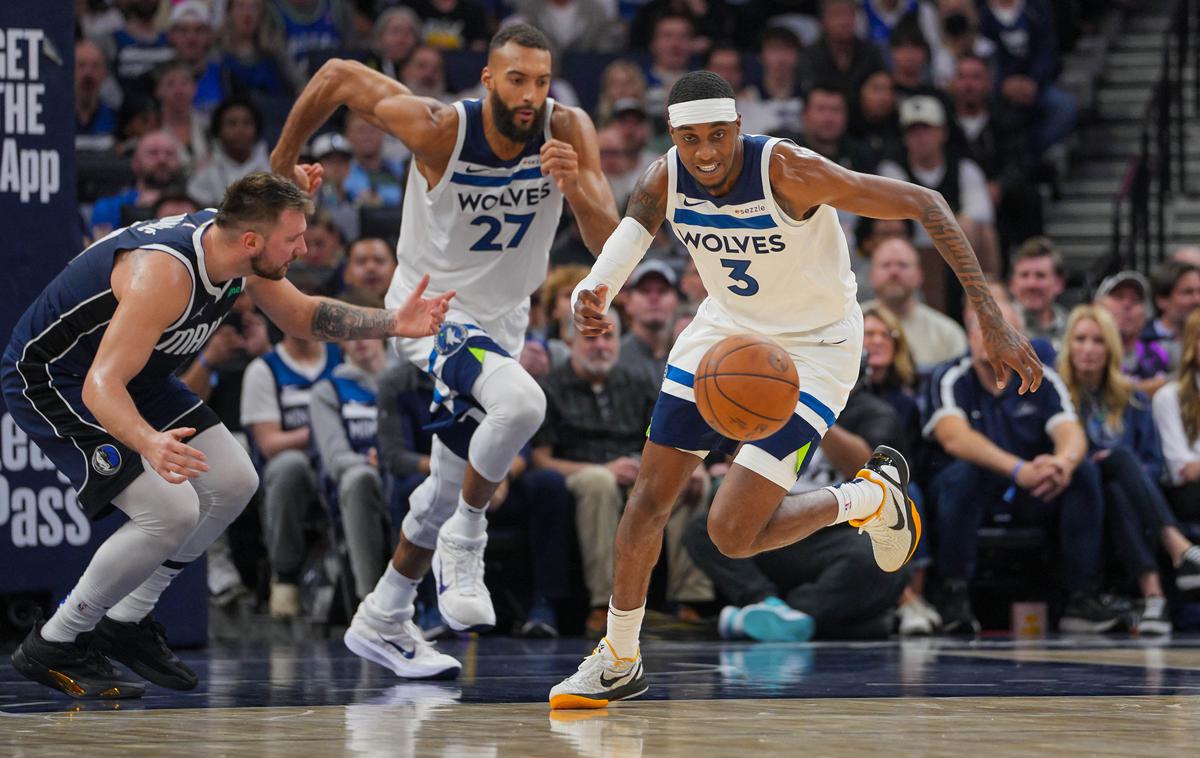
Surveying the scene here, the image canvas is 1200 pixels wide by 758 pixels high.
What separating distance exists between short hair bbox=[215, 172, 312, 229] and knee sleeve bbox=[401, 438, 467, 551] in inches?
57.5

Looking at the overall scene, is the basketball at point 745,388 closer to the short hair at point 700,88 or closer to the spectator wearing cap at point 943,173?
the short hair at point 700,88

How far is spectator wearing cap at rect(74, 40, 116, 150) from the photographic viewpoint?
11.0 meters

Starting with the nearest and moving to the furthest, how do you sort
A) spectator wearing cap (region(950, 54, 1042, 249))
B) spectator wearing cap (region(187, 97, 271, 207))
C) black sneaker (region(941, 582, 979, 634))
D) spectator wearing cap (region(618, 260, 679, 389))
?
1. black sneaker (region(941, 582, 979, 634))
2. spectator wearing cap (region(618, 260, 679, 389))
3. spectator wearing cap (region(187, 97, 271, 207))
4. spectator wearing cap (region(950, 54, 1042, 249))

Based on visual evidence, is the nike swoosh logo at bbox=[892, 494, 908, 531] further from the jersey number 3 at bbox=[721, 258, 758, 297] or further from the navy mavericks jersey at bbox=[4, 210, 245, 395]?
the navy mavericks jersey at bbox=[4, 210, 245, 395]

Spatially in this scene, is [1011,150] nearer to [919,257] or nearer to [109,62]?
[919,257]

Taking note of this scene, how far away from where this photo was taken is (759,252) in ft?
18.4

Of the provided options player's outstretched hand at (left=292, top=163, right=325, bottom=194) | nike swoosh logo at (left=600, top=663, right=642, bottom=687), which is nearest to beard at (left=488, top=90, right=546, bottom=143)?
player's outstretched hand at (left=292, top=163, right=325, bottom=194)

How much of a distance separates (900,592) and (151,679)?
4184 millimetres

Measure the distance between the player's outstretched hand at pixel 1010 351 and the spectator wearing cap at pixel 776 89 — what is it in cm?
680

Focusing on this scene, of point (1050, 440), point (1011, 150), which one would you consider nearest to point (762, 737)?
point (1050, 440)

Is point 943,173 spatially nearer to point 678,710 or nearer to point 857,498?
point 857,498

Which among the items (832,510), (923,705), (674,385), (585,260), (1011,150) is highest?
(1011,150)

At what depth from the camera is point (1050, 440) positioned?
30.4ft

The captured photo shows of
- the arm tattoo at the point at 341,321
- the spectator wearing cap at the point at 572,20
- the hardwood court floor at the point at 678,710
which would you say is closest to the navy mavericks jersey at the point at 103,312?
the arm tattoo at the point at 341,321
